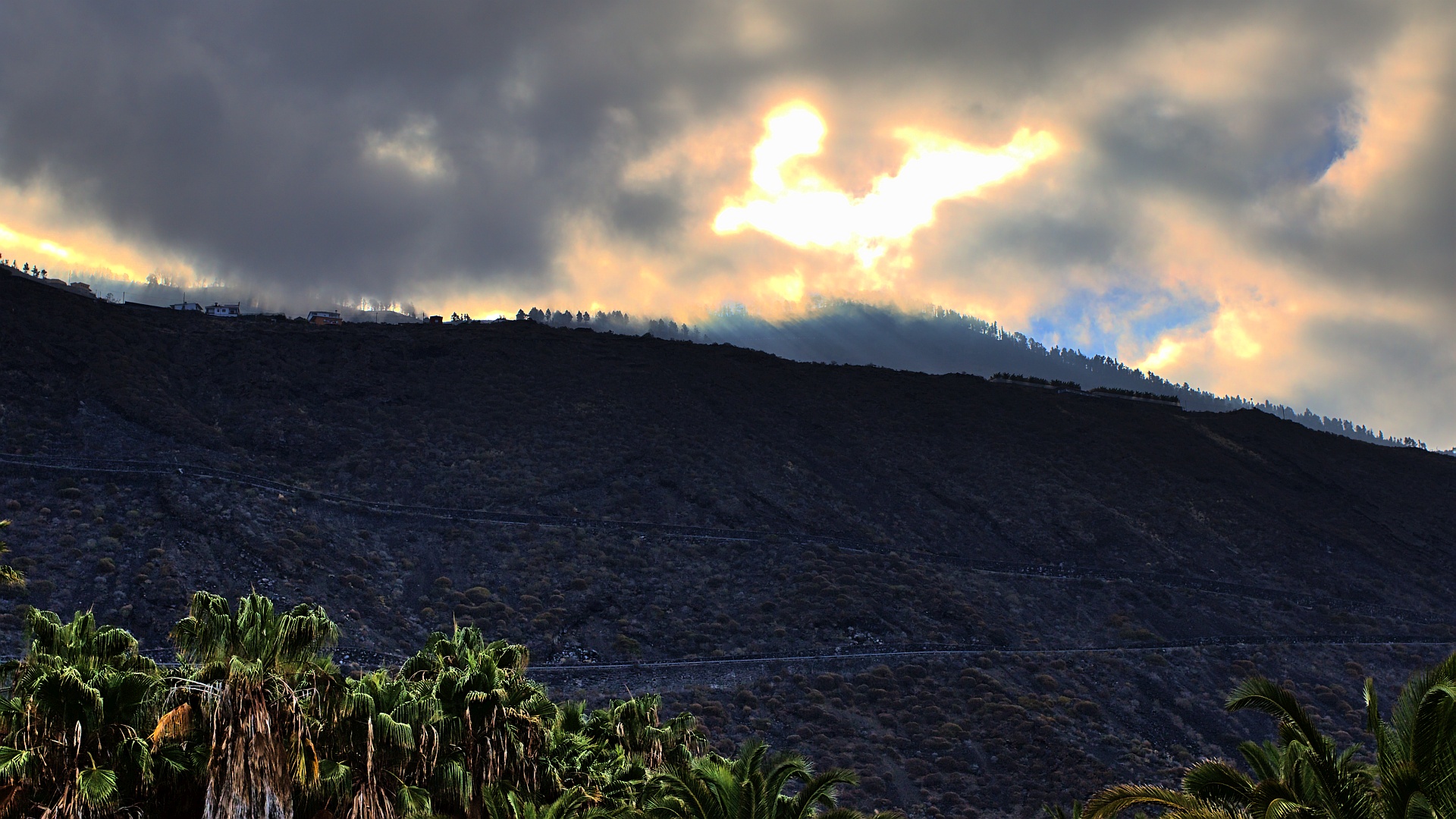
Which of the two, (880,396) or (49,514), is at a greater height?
(880,396)

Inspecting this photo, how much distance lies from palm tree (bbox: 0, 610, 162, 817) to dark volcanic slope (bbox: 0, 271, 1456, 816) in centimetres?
2808

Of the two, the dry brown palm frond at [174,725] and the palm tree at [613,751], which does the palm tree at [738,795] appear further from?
the dry brown palm frond at [174,725]

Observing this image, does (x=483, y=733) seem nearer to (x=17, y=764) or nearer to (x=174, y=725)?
(x=174, y=725)

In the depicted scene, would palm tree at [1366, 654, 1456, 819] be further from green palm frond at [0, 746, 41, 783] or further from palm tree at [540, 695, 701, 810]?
green palm frond at [0, 746, 41, 783]

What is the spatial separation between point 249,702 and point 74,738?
228 centimetres

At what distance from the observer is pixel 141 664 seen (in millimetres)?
17109

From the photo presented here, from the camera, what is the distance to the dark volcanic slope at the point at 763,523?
45719 mm

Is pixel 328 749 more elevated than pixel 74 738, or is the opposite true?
pixel 74 738

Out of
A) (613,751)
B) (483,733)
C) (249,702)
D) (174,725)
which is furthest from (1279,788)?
(613,751)

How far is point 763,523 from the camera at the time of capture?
232 feet

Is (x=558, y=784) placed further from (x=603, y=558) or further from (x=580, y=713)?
(x=603, y=558)

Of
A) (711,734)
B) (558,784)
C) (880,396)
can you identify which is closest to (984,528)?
(880,396)

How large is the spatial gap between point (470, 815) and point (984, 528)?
63382mm

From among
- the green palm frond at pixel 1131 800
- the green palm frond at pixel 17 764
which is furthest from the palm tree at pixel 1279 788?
the green palm frond at pixel 17 764
